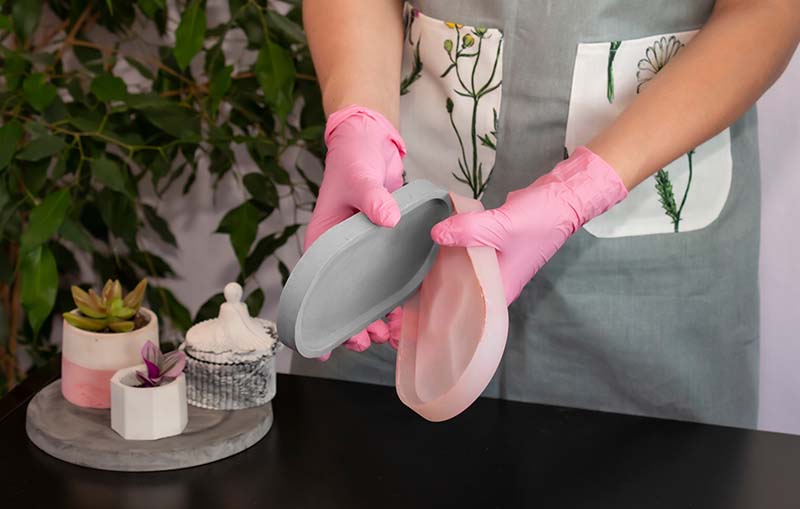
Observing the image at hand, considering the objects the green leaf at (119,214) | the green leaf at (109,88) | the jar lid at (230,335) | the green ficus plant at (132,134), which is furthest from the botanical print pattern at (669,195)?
the green leaf at (119,214)

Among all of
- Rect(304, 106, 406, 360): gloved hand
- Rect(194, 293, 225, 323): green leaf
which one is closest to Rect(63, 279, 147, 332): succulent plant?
Rect(304, 106, 406, 360): gloved hand

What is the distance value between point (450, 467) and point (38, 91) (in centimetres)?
131

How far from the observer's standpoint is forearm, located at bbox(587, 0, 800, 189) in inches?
47.3

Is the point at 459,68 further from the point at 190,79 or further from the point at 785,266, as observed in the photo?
the point at 190,79

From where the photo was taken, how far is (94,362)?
1237mm

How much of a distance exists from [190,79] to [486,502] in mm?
1555

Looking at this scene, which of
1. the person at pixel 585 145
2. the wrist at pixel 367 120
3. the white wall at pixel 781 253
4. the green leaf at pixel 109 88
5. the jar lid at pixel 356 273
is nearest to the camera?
the jar lid at pixel 356 273

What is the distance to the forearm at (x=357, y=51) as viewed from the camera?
131cm

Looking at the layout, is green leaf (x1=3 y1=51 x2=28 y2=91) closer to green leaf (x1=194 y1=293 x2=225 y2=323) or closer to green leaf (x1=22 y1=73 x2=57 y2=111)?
green leaf (x1=22 y1=73 x2=57 y2=111)

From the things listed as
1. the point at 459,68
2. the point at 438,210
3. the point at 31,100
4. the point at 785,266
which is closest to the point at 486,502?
the point at 438,210

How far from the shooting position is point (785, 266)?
1.97m

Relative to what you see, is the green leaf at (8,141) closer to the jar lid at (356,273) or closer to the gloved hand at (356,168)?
the gloved hand at (356,168)

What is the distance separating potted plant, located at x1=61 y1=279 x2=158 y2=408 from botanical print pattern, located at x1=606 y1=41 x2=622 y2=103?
26.0 inches

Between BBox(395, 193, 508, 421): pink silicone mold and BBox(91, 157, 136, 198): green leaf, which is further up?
BBox(91, 157, 136, 198): green leaf
